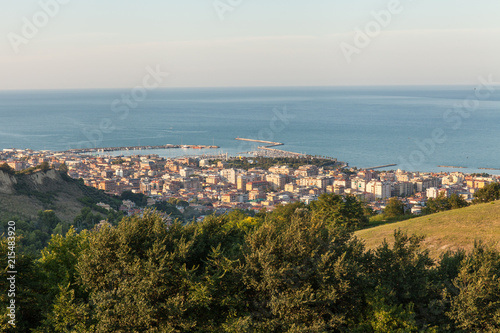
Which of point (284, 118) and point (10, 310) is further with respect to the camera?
point (284, 118)

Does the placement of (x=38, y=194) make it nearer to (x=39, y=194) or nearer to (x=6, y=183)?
(x=39, y=194)

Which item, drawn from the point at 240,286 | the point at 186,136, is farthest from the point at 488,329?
the point at 186,136

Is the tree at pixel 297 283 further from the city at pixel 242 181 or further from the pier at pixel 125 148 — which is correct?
the pier at pixel 125 148

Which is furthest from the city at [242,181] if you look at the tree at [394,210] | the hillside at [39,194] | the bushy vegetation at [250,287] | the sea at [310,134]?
the bushy vegetation at [250,287]

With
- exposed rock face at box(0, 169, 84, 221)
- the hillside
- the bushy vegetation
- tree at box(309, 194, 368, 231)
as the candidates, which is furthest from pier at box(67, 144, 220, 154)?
the bushy vegetation

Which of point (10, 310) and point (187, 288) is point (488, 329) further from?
point (10, 310)
